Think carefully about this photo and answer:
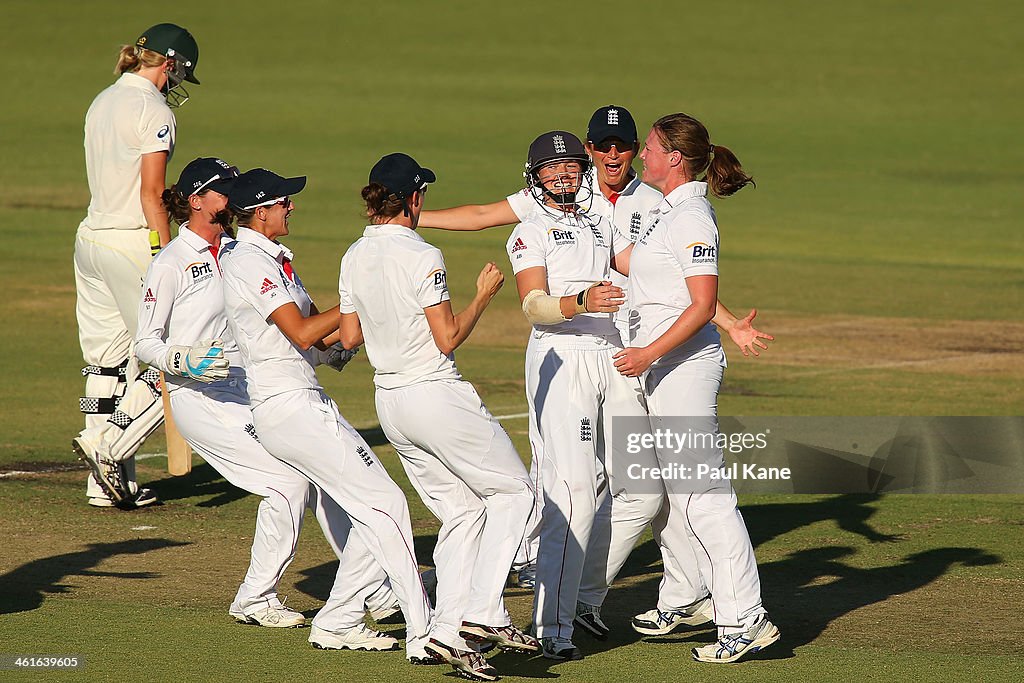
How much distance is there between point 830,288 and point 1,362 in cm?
1127

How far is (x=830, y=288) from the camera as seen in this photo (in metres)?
22.3

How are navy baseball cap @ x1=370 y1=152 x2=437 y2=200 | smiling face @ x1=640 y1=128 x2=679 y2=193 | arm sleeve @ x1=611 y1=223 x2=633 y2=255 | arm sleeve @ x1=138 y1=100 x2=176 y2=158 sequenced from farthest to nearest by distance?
arm sleeve @ x1=138 y1=100 x2=176 y2=158 → arm sleeve @ x1=611 y1=223 x2=633 y2=255 → smiling face @ x1=640 y1=128 x2=679 y2=193 → navy baseball cap @ x1=370 y1=152 x2=437 y2=200

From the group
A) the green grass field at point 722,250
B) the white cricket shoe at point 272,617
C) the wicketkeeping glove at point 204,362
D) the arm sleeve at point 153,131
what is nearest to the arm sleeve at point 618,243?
the green grass field at point 722,250

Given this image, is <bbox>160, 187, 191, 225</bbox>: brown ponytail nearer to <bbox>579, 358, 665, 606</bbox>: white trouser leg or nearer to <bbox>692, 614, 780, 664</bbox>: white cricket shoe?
<bbox>579, 358, 665, 606</bbox>: white trouser leg

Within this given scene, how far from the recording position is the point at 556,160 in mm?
7750

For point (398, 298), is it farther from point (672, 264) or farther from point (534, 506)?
point (672, 264)

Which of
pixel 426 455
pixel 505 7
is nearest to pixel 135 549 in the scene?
pixel 426 455

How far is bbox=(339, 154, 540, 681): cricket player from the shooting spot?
286 inches

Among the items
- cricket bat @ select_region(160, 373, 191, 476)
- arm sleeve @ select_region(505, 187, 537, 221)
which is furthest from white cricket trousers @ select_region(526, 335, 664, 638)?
cricket bat @ select_region(160, 373, 191, 476)

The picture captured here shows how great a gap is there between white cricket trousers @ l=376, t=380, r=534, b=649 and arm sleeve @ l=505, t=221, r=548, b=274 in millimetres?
665

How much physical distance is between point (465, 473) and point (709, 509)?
45.8 inches

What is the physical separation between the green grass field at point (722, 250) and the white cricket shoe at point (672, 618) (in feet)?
0.45

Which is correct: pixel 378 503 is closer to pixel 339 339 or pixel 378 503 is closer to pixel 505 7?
pixel 339 339

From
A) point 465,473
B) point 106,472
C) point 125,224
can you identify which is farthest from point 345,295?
point 125,224
